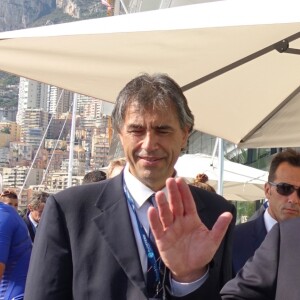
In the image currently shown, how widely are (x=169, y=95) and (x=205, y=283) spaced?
64 centimetres

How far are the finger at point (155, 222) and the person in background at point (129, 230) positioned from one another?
0.18 metres

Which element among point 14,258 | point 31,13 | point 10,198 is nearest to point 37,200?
point 10,198

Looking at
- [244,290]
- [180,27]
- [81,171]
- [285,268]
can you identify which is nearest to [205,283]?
[244,290]

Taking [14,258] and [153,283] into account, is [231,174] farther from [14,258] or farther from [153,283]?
[153,283]

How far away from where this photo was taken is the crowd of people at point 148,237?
189 centimetres

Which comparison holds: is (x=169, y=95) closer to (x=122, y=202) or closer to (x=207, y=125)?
(x=122, y=202)

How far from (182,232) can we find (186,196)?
0.11 m

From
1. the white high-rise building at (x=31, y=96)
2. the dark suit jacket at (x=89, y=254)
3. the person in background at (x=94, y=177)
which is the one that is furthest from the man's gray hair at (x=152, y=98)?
the white high-rise building at (x=31, y=96)

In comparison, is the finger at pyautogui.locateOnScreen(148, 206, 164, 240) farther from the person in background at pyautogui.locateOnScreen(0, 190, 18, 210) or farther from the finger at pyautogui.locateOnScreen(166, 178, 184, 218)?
the person in background at pyautogui.locateOnScreen(0, 190, 18, 210)


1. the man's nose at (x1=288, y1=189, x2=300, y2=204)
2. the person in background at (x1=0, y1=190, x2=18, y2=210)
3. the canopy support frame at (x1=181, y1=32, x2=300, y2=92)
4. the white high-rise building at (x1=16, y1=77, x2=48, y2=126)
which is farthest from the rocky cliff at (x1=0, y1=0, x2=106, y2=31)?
the man's nose at (x1=288, y1=189, x2=300, y2=204)

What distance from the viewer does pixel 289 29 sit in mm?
3191

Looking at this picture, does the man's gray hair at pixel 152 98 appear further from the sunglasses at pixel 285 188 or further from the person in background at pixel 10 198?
the person in background at pixel 10 198

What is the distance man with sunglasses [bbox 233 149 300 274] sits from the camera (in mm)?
3609

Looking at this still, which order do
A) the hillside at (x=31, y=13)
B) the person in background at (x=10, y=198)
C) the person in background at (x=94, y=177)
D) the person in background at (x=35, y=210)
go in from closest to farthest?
the person in background at (x=94, y=177)
the person in background at (x=35, y=210)
the person in background at (x=10, y=198)
the hillside at (x=31, y=13)
